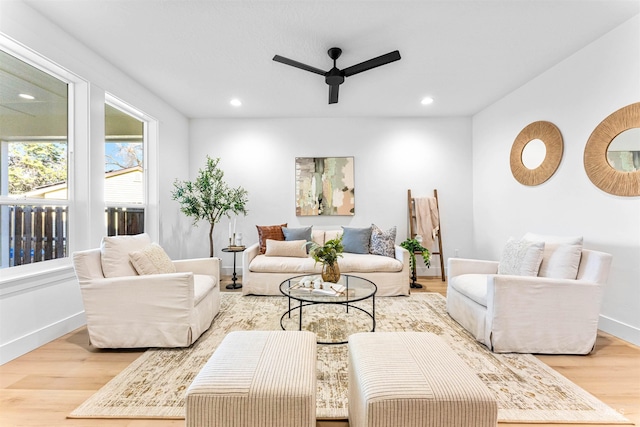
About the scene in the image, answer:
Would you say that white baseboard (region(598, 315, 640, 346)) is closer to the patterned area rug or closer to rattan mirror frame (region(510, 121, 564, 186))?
the patterned area rug

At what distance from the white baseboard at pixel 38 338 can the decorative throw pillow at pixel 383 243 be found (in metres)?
3.23

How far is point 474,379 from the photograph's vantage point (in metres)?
1.13

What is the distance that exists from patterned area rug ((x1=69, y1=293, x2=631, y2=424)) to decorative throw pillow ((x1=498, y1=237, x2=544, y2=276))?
65 centimetres

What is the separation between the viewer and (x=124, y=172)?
3482 mm

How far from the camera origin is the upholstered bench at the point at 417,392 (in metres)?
1.03

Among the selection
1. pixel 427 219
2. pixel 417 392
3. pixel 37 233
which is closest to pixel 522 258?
pixel 417 392

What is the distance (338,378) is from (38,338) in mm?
2310

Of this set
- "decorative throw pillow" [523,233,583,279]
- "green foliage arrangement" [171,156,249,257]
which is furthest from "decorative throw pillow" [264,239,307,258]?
"decorative throw pillow" [523,233,583,279]

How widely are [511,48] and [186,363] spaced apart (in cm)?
378

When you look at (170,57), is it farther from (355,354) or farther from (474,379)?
(474,379)

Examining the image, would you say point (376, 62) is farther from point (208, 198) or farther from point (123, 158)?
point (123, 158)

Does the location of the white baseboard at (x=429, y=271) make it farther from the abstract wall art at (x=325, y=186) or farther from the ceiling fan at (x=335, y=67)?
the ceiling fan at (x=335, y=67)

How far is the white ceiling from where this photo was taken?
85.5 inches

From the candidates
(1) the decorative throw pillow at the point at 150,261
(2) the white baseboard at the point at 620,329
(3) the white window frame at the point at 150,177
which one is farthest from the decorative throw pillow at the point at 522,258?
(3) the white window frame at the point at 150,177
